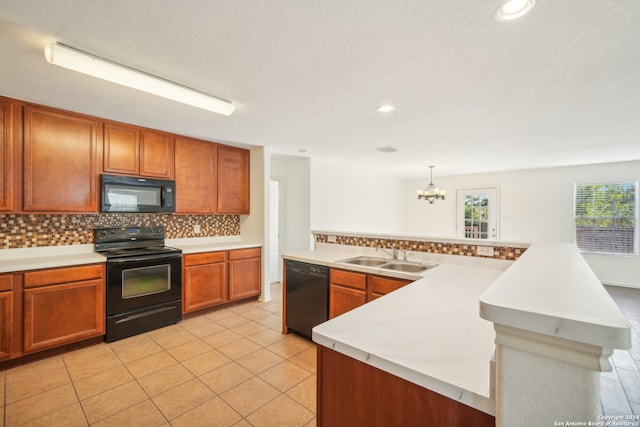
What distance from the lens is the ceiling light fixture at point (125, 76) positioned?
67.0 inches

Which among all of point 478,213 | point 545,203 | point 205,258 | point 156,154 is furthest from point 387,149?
point 545,203

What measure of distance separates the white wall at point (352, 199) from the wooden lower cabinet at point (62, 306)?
3.08 m

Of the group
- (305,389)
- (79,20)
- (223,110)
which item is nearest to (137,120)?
(223,110)

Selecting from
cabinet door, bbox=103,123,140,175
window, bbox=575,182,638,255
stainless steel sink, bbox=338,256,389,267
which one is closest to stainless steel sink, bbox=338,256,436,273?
stainless steel sink, bbox=338,256,389,267

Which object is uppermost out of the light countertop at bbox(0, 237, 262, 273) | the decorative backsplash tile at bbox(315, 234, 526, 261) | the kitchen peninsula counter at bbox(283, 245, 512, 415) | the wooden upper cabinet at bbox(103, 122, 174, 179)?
the wooden upper cabinet at bbox(103, 122, 174, 179)

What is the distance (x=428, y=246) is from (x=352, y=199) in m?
3.31

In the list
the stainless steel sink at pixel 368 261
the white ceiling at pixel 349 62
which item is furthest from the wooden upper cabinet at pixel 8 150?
the stainless steel sink at pixel 368 261

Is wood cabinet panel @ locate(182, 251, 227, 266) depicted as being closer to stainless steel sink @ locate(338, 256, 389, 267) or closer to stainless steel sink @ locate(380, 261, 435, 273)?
stainless steel sink @ locate(338, 256, 389, 267)

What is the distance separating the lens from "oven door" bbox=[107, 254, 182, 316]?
9.55 feet

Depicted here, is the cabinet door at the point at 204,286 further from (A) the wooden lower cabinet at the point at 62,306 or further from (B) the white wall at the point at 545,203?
(B) the white wall at the point at 545,203

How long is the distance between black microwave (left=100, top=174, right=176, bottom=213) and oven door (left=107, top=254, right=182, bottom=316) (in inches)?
22.6

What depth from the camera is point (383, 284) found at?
242cm

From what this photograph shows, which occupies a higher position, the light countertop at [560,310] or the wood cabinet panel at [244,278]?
the light countertop at [560,310]

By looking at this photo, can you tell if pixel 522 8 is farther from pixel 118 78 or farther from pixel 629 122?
pixel 629 122
